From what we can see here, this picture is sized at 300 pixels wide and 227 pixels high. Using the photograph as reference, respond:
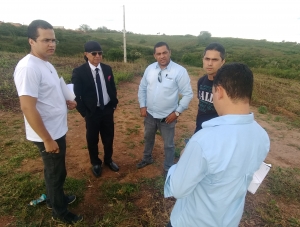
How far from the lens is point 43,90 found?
1.71 metres

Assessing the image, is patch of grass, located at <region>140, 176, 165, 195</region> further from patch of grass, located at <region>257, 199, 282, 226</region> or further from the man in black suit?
patch of grass, located at <region>257, 199, 282, 226</region>

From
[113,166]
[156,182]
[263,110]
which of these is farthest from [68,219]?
Answer: [263,110]

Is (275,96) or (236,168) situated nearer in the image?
(236,168)

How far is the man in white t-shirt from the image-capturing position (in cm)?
159

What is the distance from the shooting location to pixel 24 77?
1.57m

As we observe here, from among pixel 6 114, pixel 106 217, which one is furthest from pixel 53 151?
pixel 6 114

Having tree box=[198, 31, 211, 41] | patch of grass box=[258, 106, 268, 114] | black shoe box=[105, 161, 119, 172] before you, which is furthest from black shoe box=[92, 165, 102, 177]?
tree box=[198, 31, 211, 41]

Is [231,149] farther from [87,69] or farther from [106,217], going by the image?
[87,69]

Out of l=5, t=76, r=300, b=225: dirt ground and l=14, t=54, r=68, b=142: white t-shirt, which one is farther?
l=5, t=76, r=300, b=225: dirt ground

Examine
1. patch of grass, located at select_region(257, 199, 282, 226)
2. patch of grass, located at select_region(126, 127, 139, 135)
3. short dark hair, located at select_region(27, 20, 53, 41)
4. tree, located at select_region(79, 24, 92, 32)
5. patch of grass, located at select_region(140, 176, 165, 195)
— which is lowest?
patch of grass, located at select_region(126, 127, 139, 135)

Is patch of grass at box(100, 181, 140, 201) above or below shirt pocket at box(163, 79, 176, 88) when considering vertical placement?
below

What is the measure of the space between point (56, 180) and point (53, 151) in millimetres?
385

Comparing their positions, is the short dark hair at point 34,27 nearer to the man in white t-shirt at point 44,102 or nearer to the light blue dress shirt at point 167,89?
the man in white t-shirt at point 44,102

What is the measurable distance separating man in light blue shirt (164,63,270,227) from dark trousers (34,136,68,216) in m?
1.19
